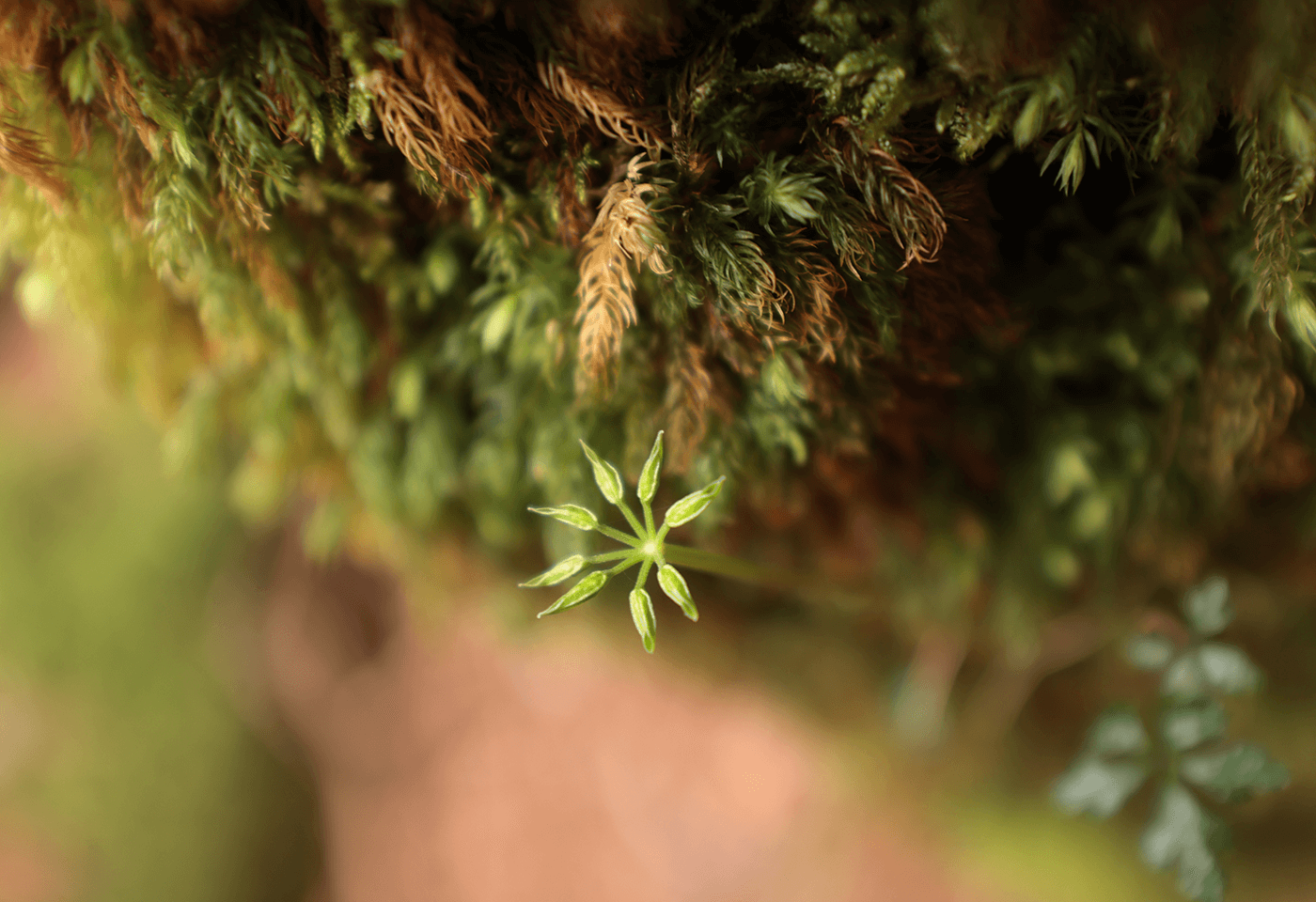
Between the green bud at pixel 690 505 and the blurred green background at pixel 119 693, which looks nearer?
the green bud at pixel 690 505

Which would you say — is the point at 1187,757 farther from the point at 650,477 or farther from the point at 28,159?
the point at 28,159

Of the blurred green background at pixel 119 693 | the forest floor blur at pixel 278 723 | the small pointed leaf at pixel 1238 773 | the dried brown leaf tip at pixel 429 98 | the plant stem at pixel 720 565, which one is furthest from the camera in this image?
the blurred green background at pixel 119 693

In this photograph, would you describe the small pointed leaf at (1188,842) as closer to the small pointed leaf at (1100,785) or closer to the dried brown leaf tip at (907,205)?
the small pointed leaf at (1100,785)

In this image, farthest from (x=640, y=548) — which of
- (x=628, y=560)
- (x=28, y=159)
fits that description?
(x=28, y=159)

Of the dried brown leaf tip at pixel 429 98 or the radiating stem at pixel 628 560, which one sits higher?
the dried brown leaf tip at pixel 429 98

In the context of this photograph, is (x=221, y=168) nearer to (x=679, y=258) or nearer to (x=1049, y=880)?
(x=679, y=258)

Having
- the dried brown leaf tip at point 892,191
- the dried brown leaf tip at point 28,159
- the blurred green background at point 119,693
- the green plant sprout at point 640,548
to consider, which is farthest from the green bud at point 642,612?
the blurred green background at point 119,693

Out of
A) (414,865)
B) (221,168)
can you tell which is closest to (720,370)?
(221,168)

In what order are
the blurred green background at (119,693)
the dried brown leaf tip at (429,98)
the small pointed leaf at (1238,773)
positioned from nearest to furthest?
the dried brown leaf tip at (429,98) → the small pointed leaf at (1238,773) → the blurred green background at (119,693)
